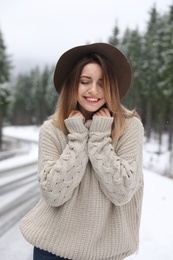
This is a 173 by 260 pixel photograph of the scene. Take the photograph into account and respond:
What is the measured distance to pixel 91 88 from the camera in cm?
219

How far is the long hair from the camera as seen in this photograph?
7.18ft

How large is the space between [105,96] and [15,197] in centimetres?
742

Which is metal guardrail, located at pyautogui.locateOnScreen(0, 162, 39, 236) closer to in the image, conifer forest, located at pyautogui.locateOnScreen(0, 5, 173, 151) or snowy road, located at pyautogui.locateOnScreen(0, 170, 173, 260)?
snowy road, located at pyautogui.locateOnScreen(0, 170, 173, 260)

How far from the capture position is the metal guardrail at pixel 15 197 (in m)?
6.85

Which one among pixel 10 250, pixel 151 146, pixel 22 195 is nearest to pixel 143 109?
pixel 151 146

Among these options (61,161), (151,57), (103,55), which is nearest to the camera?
(61,161)

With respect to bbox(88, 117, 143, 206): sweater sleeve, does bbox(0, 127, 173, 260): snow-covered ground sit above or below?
below

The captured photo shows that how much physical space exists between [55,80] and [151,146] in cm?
3821

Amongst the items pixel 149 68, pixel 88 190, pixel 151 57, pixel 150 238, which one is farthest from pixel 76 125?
pixel 149 68

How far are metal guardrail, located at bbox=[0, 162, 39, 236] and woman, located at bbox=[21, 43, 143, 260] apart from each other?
4.03 m

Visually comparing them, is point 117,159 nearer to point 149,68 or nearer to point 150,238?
point 150,238

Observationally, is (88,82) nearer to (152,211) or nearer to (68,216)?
(68,216)

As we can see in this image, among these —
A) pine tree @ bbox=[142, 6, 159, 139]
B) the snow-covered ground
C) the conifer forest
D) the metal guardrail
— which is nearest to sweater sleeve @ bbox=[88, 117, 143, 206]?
the snow-covered ground

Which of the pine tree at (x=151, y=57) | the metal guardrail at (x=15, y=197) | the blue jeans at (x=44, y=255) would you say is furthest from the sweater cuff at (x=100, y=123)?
the pine tree at (x=151, y=57)
